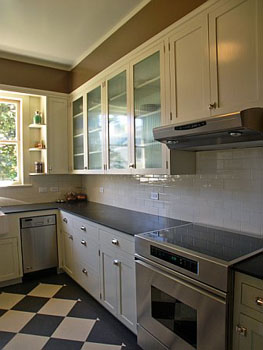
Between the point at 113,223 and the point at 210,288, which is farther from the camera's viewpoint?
the point at 113,223

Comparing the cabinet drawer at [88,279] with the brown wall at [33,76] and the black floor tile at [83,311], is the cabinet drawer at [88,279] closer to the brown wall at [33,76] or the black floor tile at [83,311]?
the black floor tile at [83,311]

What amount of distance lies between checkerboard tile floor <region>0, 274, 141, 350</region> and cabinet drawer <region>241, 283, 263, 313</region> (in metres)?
1.15

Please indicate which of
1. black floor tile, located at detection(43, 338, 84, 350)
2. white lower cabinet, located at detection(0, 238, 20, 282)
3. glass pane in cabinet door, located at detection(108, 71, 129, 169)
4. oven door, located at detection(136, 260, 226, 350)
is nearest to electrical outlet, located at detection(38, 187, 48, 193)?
white lower cabinet, located at detection(0, 238, 20, 282)

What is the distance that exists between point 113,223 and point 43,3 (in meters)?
2.08

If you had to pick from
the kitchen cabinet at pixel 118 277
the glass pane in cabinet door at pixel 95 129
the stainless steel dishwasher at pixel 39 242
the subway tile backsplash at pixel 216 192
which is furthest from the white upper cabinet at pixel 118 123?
the stainless steel dishwasher at pixel 39 242

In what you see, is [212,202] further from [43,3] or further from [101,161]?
[43,3]

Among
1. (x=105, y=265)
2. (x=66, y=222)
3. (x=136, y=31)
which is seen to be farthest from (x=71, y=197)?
(x=136, y=31)

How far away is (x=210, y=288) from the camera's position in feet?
4.42

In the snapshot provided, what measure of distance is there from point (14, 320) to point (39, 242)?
1008mm

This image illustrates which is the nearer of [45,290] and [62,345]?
[62,345]

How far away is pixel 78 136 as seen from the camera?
360cm

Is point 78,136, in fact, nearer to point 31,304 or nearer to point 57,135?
point 57,135

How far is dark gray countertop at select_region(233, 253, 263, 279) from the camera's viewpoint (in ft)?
3.93

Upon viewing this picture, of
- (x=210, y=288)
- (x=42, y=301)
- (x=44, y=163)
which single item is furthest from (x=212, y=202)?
(x=44, y=163)
